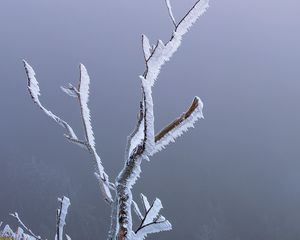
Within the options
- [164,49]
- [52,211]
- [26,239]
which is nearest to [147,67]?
[164,49]

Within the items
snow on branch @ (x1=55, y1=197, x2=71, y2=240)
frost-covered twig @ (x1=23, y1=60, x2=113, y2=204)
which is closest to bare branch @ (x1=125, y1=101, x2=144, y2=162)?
frost-covered twig @ (x1=23, y1=60, x2=113, y2=204)

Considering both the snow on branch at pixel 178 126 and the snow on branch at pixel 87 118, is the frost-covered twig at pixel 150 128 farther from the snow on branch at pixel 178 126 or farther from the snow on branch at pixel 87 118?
the snow on branch at pixel 87 118

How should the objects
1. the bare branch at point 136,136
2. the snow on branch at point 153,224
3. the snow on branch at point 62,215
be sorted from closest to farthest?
the snow on branch at point 153,224, the bare branch at point 136,136, the snow on branch at point 62,215

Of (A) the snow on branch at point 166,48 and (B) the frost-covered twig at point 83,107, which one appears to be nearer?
(A) the snow on branch at point 166,48

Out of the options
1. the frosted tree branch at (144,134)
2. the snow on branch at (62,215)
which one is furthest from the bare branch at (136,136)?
the snow on branch at (62,215)

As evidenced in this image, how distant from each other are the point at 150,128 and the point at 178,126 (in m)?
0.13

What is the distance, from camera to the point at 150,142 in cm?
186

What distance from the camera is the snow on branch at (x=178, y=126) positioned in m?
1.87

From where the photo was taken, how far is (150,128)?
183cm

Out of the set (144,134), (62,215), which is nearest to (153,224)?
(144,134)

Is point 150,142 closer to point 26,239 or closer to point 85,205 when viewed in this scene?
point 26,239

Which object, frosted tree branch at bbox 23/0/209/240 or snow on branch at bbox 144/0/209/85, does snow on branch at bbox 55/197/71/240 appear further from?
snow on branch at bbox 144/0/209/85

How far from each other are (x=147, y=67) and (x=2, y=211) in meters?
177

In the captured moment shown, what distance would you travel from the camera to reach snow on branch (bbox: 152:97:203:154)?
187 cm
